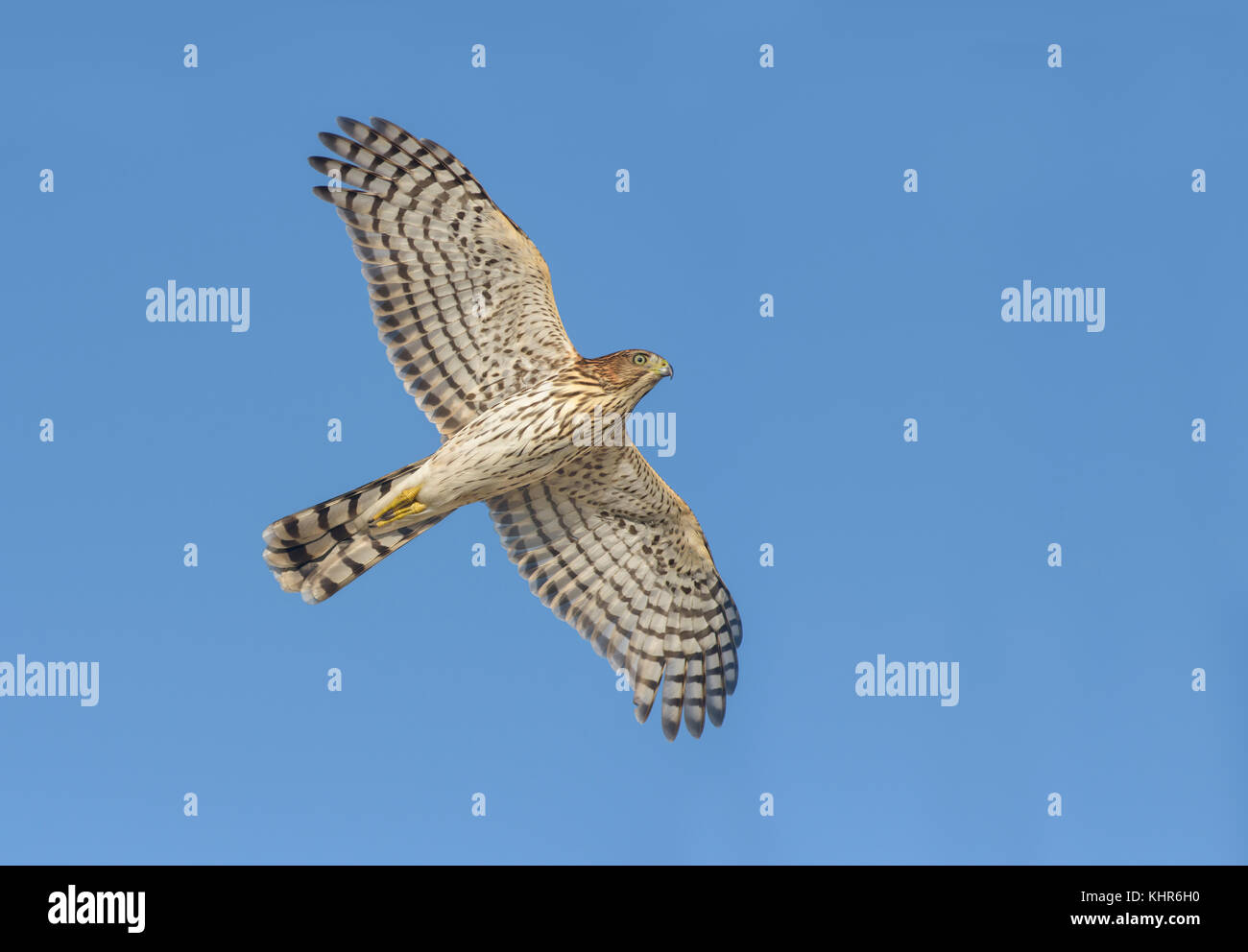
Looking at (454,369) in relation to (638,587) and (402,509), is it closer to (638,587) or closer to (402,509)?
(402,509)

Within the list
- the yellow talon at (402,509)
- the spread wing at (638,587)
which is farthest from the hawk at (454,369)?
the spread wing at (638,587)

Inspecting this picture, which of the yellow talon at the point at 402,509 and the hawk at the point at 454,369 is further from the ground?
the hawk at the point at 454,369

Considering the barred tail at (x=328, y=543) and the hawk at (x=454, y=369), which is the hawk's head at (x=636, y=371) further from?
the barred tail at (x=328, y=543)

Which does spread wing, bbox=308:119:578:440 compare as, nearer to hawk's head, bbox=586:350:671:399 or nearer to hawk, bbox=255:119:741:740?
hawk, bbox=255:119:741:740

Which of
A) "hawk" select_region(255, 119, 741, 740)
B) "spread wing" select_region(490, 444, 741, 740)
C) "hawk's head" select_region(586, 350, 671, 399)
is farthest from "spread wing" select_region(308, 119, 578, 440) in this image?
"spread wing" select_region(490, 444, 741, 740)

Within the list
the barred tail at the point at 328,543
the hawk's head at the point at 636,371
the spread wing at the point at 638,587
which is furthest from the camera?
the spread wing at the point at 638,587

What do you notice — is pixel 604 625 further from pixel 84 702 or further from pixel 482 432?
pixel 84 702
